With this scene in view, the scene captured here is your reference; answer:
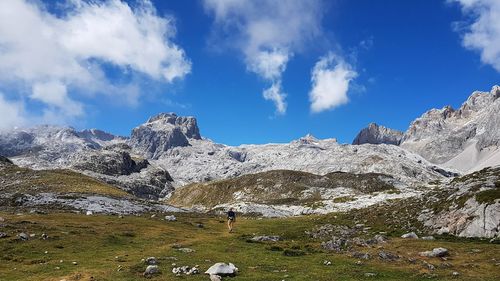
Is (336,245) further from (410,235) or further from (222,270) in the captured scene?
(222,270)

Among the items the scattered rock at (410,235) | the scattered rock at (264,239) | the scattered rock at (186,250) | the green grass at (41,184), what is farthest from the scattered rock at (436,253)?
the green grass at (41,184)

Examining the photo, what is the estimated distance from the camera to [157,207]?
112875 mm

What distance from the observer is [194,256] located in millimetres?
44969

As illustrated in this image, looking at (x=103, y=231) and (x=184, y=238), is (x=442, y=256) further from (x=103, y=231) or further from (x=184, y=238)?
(x=103, y=231)

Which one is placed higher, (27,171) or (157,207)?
(27,171)

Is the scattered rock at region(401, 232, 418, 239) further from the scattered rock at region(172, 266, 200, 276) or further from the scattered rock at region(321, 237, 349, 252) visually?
the scattered rock at region(172, 266, 200, 276)

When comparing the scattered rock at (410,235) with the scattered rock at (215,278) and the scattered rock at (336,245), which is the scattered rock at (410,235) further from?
the scattered rock at (215,278)

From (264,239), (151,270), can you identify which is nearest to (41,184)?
(264,239)

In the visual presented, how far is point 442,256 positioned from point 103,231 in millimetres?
41944

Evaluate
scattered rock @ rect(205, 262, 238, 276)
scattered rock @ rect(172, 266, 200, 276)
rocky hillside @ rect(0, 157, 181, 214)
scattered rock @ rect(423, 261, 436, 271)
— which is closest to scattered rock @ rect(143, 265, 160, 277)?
scattered rock @ rect(172, 266, 200, 276)

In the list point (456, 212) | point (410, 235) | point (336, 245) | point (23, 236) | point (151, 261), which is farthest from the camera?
point (456, 212)

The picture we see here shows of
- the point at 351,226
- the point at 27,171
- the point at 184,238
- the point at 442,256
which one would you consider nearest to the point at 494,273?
the point at 442,256

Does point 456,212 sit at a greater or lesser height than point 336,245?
greater

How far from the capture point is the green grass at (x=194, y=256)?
119 ft
